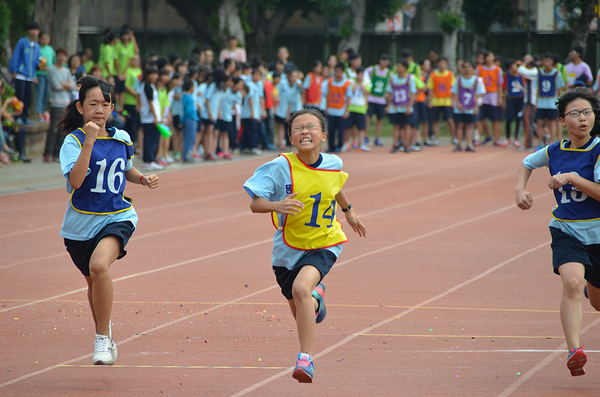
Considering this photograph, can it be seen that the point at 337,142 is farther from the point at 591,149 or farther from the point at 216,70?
the point at 591,149

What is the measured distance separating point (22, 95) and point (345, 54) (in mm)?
8108

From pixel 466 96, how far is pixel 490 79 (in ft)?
5.06

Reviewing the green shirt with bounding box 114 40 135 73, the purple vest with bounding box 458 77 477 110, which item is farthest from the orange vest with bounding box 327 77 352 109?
the green shirt with bounding box 114 40 135 73

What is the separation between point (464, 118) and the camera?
57.5 ft

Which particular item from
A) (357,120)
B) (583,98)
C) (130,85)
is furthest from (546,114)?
(583,98)

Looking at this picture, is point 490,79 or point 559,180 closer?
point 559,180

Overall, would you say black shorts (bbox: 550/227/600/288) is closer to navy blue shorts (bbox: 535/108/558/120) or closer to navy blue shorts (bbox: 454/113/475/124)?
navy blue shorts (bbox: 535/108/558/120)

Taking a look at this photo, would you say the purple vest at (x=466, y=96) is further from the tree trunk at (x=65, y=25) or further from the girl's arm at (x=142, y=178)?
the girl's arm at (x=142, y=178)

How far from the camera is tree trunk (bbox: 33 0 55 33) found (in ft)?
61.9

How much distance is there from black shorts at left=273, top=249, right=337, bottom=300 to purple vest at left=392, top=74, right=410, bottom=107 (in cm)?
1315

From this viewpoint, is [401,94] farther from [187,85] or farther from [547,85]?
[187,85]

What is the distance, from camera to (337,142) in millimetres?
18453

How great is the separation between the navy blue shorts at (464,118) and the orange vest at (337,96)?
2.51 m

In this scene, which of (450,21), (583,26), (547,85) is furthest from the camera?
(583,26)
